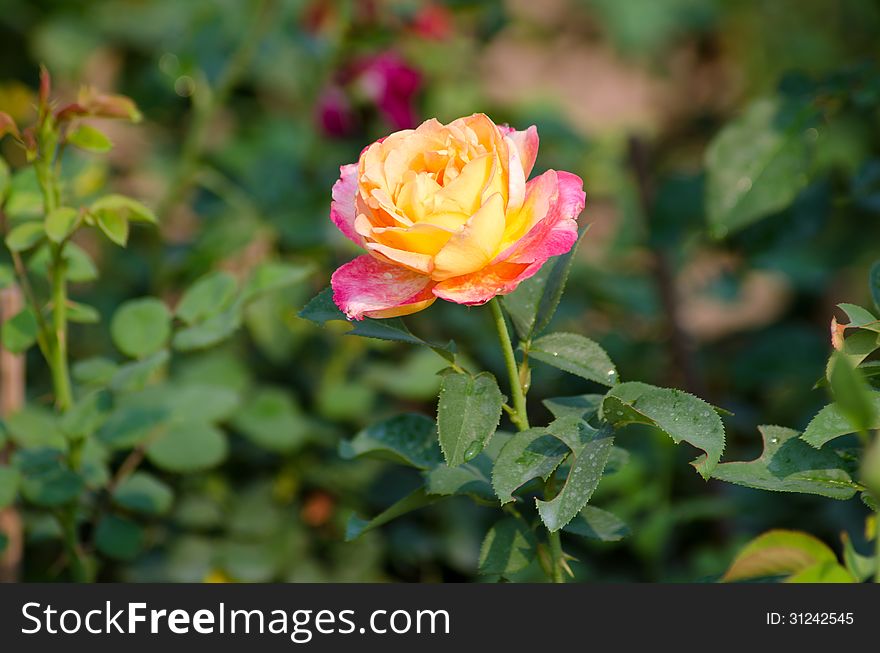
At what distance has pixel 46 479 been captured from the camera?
3.05ft

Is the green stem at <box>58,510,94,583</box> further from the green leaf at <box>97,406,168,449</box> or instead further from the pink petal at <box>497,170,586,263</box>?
the pink petal at <box>497,170,586,263</box>

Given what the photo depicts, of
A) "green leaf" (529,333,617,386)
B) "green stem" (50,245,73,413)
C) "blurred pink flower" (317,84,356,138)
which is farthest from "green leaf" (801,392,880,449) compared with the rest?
"blurred pink flower" (317,84,356,138)

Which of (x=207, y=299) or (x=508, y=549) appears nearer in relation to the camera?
(x=508, y=549)

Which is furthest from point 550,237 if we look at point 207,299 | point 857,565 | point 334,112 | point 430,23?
point 430,23

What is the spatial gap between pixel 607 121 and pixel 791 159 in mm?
1853

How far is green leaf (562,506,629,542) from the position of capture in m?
0.75

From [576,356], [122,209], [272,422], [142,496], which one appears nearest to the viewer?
[576,356]

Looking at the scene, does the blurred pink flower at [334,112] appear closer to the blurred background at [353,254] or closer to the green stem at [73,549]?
the blurred background at [353,254]

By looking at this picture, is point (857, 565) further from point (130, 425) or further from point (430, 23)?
point (430, 23)

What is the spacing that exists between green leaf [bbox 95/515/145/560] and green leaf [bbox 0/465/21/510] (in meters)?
0.16

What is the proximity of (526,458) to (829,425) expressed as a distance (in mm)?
203

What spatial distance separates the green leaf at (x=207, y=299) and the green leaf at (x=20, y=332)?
135 millimetres

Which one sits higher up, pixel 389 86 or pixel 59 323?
pixel 389 86

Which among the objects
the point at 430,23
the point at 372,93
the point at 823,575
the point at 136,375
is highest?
the point at 430,23
